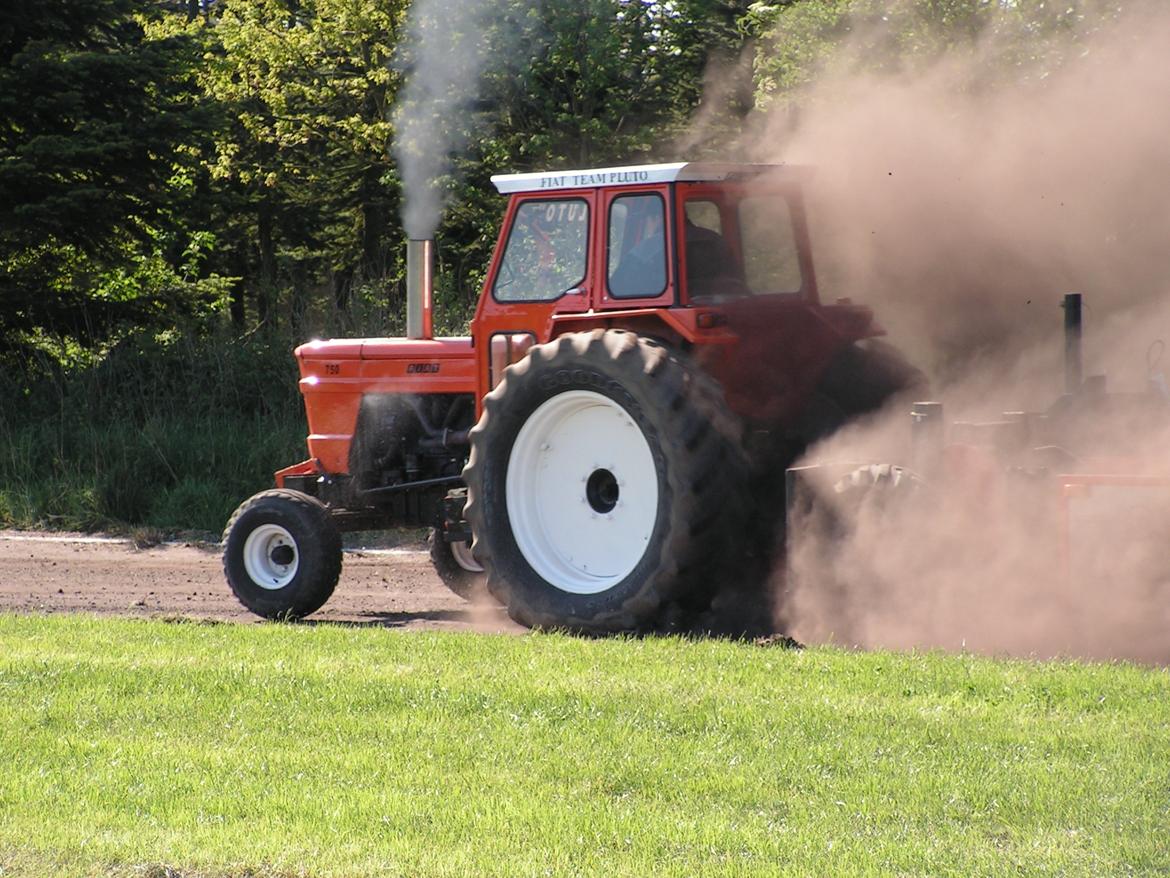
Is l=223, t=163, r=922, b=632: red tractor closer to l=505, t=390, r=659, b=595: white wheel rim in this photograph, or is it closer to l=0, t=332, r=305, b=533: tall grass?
l=505, t=390, r=659, b=595: white wheel rim

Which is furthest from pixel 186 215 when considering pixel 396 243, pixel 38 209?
pixel 396 243

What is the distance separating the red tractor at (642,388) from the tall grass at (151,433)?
6320 millimetres

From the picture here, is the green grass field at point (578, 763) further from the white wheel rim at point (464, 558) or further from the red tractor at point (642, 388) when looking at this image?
the white wheel rim at point (464, 558)

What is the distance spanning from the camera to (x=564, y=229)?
944 centimetres

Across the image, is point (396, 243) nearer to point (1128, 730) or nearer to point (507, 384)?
point (507, 384)

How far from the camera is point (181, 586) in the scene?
12086 millimetres

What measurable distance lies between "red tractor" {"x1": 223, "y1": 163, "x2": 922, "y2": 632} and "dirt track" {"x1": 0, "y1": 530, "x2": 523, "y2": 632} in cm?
65

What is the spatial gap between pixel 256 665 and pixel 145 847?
2885 millimetres

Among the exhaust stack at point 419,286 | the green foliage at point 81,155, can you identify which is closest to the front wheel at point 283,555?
the exhaust stack at point 419,286

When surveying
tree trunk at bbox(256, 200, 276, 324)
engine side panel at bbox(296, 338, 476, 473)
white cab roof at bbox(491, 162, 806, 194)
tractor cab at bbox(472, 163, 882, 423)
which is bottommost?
engine side panel at bbox(296, 338, 476, 473)

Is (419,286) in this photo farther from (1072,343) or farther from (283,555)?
(1072,343)

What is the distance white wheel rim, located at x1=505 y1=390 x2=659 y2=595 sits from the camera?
9062 millimetres

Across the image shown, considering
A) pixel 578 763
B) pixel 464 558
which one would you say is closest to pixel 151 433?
pixel 464 558

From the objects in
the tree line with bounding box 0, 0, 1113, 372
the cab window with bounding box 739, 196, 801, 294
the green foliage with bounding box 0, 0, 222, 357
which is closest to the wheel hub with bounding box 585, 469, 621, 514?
the cab window with bounding box 739, 196, 801, 294
